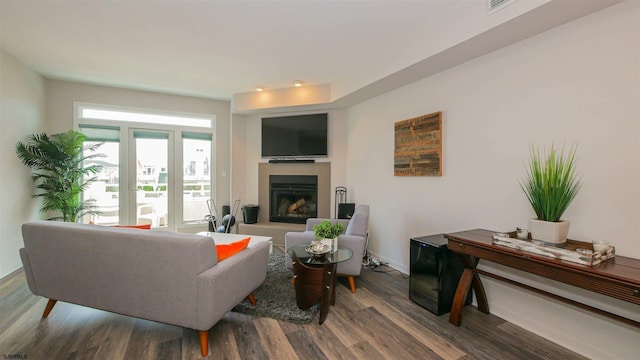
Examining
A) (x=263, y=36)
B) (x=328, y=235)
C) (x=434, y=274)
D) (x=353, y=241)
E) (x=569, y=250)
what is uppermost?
(x=263, y=36)

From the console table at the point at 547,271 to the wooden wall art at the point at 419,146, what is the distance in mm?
917

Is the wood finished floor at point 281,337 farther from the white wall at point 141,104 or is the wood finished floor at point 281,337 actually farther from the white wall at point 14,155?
the white wall at point 141,104

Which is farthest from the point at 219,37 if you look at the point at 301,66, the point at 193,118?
the point at 193,118

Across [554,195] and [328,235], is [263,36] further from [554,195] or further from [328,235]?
[554,195]

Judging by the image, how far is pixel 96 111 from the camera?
4.47m

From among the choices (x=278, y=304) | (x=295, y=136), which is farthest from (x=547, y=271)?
(x=295, y=136)

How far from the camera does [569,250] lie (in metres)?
1.66

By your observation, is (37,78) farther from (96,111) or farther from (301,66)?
(301,66)

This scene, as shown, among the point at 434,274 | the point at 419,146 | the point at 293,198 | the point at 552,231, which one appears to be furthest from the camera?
the point at 293,198

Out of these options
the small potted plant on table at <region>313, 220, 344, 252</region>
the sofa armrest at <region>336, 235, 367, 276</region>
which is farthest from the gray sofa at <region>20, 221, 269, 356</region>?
the sofa armrest at <region>336, 235, 367, 276</region>

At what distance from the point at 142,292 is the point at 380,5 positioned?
296cm

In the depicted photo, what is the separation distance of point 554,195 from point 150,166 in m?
5.70

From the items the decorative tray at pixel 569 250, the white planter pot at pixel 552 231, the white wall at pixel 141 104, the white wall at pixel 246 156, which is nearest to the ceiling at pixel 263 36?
the white wall at pixel 141 104

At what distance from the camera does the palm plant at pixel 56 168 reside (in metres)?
3.53
